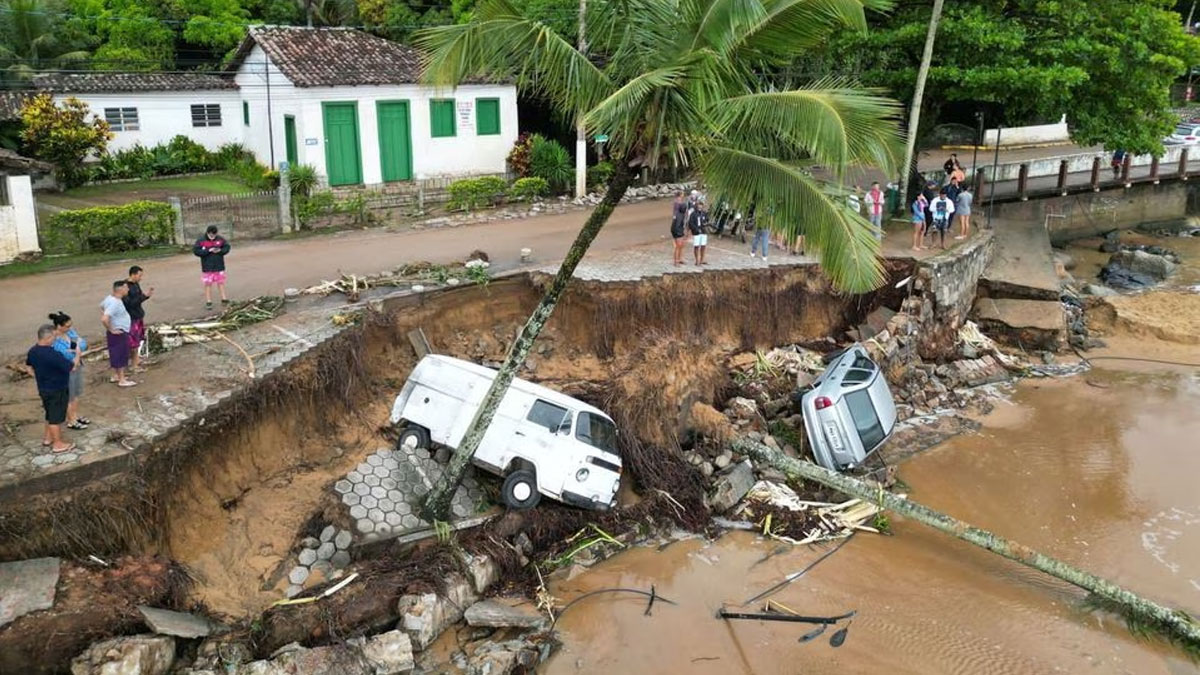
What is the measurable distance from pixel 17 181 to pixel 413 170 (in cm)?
1146

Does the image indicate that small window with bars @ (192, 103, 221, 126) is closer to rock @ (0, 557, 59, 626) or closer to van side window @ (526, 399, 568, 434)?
van side window @ (526, 399, 568, 434)

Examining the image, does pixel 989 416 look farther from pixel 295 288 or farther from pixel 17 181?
pixel 17 181

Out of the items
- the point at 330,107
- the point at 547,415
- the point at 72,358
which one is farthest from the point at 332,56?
the point at 547,415

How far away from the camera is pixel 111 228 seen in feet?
64.4

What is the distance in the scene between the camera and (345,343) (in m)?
14.6

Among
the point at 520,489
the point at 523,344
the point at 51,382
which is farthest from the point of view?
the point at 520,489

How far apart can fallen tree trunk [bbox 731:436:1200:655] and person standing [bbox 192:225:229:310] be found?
9.95 meters

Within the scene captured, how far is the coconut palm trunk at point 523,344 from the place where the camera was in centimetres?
1041

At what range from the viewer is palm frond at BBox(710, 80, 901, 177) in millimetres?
8734

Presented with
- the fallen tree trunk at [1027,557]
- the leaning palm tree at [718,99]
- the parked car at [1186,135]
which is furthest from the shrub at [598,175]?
the parked car at [1186,135]

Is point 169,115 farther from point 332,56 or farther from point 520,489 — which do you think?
point 520,489

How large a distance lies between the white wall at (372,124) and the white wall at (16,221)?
8396 mm

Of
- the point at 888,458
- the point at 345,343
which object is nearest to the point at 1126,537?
the point at 888,458

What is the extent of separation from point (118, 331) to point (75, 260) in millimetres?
8079
